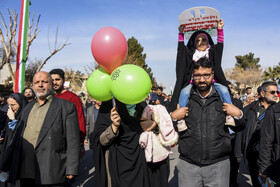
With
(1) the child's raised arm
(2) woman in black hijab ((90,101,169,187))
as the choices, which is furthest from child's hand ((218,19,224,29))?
(2) woman in black hijab ((90,101,169,187))

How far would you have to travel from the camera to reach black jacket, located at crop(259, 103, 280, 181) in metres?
3.02

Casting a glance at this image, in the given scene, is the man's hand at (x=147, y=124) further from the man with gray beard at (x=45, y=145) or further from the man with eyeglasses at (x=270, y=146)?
the man with eyeglasses at (x=270, y=146)

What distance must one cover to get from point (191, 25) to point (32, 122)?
8.19 feet

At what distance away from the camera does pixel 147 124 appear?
308 cm

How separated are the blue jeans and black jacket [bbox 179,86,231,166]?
Result: 0.18 ft

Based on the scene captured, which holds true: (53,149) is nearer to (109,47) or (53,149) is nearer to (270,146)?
(109,47)

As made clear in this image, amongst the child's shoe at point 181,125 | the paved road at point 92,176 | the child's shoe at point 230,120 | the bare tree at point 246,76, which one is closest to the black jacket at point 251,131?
the paved road at point 92,176

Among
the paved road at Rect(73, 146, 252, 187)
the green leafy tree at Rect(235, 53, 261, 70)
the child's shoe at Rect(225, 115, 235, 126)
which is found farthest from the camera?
the green leafy tree at Rect(235, 53, 261, 70)

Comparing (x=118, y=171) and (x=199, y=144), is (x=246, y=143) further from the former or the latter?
(x=118, y=171)

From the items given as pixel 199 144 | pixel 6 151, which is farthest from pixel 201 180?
pixel 6 151

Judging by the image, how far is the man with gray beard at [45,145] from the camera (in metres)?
2.99

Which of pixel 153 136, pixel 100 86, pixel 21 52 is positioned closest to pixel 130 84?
pixel 100 86

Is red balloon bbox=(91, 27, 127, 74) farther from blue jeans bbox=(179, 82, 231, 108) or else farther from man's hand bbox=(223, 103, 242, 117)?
man's hand bbox=(223, 103, 242, 117)

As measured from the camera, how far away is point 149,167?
310cm
